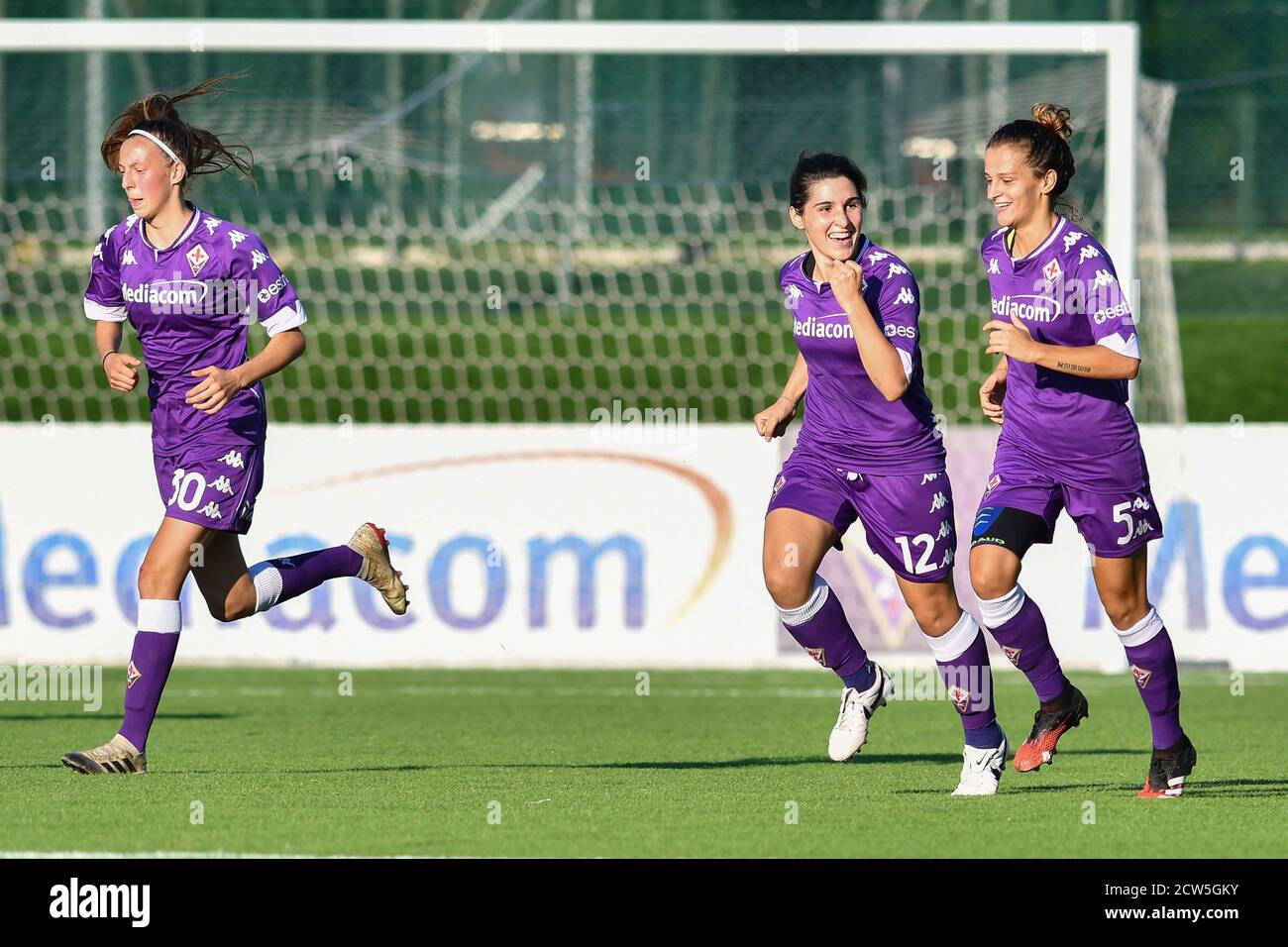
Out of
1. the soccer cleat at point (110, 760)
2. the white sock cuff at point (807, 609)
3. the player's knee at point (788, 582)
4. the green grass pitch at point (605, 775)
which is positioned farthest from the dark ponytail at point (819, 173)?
the soccer cleat at point (110, 760)

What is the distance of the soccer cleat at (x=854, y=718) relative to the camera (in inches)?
289

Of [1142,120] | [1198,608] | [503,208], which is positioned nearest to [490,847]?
[1198,608]

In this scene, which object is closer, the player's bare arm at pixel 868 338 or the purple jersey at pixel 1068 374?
the player's bare arm at pixel 868 338

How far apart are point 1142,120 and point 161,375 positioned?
839 cm

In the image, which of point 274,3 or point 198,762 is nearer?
point 198,762

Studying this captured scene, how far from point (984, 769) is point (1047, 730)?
0.91ft

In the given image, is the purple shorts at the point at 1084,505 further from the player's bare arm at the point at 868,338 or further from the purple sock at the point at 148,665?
the purple sock at the point at 148,665

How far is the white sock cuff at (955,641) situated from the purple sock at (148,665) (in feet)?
8.52

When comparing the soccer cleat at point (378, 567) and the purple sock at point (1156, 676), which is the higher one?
the soccer cleat at point (378, 567)

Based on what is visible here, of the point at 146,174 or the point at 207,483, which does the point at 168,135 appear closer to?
the point at 146,174

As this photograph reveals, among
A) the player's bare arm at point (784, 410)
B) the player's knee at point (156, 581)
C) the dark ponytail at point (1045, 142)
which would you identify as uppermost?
the dark ponytail at point (1045, 142)

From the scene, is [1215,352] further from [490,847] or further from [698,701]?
[490,847]

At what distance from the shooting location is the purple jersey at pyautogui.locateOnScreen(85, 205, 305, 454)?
298 inches

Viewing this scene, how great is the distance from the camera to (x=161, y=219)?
25.1ft
